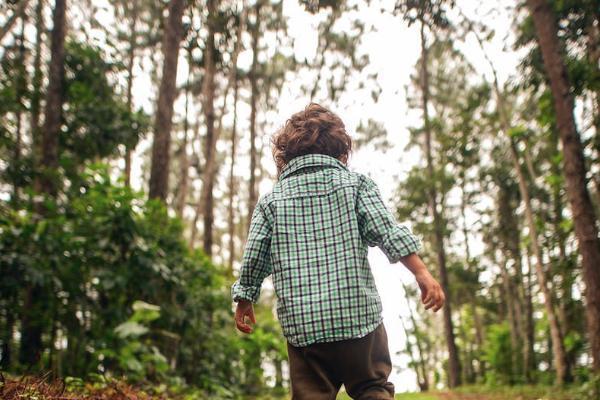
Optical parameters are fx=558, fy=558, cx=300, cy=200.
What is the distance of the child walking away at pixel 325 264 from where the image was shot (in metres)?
2.19

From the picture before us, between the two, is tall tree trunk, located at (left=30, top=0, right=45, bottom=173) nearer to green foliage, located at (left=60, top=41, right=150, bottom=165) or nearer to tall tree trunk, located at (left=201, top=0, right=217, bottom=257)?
green foliage, located at (left=60, top=41, right=150, bottom=165)

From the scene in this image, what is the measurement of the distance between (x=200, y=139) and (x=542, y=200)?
14.7 metres

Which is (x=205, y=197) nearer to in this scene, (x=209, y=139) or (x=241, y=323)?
(x=209, y=139)

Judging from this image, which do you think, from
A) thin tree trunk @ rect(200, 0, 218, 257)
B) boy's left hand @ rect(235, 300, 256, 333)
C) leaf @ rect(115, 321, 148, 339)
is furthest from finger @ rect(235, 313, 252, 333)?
thin tree trunk @ rect(200, 0, 218, 257)

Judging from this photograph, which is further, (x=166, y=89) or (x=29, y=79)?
(x=29, y=79)

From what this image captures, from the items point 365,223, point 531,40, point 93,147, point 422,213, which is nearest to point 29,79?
point 93,147

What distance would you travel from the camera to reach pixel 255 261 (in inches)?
96.8

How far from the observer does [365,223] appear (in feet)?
7.78

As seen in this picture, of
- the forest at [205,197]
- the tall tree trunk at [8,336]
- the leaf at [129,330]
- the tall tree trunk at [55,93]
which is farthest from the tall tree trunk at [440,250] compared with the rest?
the tall tree trunk at [8,336]

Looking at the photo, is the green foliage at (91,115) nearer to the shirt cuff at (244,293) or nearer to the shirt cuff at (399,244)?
the shirt cuff at (244,293)

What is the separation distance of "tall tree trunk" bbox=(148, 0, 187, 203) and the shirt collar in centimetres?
633

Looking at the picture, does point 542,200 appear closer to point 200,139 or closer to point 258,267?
point 200,139

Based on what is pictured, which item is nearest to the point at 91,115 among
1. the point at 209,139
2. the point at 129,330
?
the point at 209,139

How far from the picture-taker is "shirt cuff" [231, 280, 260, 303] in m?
2.45
